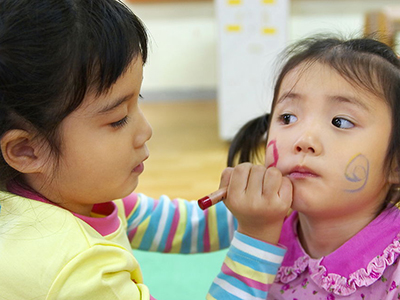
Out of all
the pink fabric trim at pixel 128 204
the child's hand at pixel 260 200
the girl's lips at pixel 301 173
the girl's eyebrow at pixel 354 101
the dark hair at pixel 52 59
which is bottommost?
the pink fabric trim at pixel 128 204

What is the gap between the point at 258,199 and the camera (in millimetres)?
750

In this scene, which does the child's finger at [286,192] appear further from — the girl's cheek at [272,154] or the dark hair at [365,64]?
the dark hair at [365,64]

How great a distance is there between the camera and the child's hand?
2.46ft

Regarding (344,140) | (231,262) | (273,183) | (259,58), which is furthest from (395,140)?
(259,58)

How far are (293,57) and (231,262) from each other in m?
0.36

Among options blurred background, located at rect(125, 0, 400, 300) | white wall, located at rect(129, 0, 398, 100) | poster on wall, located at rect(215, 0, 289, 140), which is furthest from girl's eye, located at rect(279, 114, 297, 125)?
white wall, located at rect(129, 0, 398, 100)

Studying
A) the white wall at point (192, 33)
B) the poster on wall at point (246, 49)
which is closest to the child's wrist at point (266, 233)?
the poster on wall at point (246, 49)

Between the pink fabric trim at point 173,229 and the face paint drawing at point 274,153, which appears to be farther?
the pink fabric trim at point 173,229

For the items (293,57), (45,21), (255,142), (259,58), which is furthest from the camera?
(259,58)

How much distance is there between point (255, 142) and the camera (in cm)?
99

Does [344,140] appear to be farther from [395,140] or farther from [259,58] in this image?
[259,58]

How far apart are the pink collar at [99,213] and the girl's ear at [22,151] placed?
5 cm

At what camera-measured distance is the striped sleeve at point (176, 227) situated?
100 cm

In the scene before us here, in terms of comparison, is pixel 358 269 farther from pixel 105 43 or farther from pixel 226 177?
pixel 105 43
